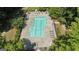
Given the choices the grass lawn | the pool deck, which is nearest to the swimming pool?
the pool deck

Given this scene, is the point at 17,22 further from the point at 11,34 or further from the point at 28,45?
the point at 28,45

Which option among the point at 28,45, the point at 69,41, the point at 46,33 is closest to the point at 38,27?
the point at 46,33

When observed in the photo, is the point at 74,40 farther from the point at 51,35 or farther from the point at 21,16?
the point at 21,16

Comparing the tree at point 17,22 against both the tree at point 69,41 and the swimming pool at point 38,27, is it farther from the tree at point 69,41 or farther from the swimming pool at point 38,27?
the tree at point 69,41

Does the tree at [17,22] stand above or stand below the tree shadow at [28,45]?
above

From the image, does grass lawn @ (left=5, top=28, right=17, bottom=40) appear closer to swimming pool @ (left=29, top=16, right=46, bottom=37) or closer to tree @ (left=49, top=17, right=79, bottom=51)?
swimming pool @ (left=29, top=16, right=46, bottom=37)

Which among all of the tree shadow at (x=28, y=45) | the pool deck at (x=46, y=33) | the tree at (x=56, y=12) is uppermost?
the tree at (x=56, y=12)

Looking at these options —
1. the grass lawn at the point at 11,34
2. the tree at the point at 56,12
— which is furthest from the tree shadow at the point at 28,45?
the tree at the point at 56,12
